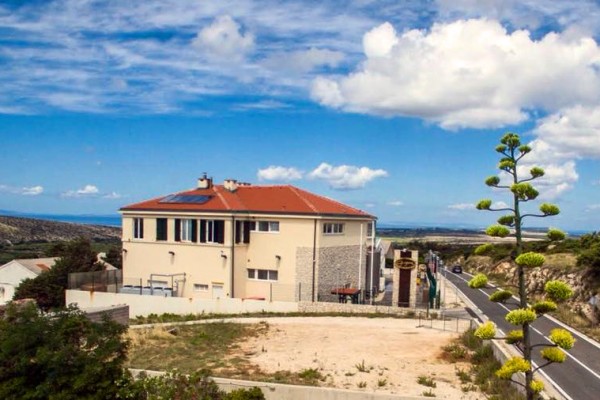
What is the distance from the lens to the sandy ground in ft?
54.5

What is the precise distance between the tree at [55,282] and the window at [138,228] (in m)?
5.17

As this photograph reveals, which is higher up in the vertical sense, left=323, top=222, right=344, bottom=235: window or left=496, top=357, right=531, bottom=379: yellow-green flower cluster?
left=323, top=222, right=344, bottom=235: window

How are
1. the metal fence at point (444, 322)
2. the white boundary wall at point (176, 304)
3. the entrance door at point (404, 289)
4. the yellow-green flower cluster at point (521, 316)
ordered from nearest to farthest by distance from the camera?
the yellow-green flower cluster at point (521, 316), the metal fence at point (444, 322), the entrance door at point (404, 289), the white boundary wall at point (176, 304)

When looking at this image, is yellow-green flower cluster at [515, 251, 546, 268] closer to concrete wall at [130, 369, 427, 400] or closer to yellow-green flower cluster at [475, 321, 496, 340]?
yellow-green flower cluster at [475, 321, 496, 340]

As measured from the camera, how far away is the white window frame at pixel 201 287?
1265 inches

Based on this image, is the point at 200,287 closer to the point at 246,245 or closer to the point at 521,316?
the point at 246,245

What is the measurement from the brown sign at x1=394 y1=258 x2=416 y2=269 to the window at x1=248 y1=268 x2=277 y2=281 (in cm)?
699

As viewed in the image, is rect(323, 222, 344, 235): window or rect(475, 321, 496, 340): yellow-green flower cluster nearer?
rect(475, 321, 496, 340): yellow-green flower cluster

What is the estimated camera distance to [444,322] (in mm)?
25891

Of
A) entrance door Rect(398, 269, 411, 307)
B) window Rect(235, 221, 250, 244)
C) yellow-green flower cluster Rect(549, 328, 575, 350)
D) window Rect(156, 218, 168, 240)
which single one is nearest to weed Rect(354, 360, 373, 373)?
yellow-green flower cluster Rect(549, 328, 575, 350)

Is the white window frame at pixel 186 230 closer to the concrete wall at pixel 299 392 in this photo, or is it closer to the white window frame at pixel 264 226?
the white window frame at pixel 264 226

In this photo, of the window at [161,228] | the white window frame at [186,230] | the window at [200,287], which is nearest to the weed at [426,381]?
the window at [200,287]

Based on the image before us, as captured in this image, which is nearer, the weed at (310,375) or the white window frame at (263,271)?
the weed at (310,375)

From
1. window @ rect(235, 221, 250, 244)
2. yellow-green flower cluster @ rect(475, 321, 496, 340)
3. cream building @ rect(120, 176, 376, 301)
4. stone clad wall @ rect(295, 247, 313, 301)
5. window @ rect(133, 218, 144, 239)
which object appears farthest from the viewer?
window @ rect(133, 218, 144, 239)
